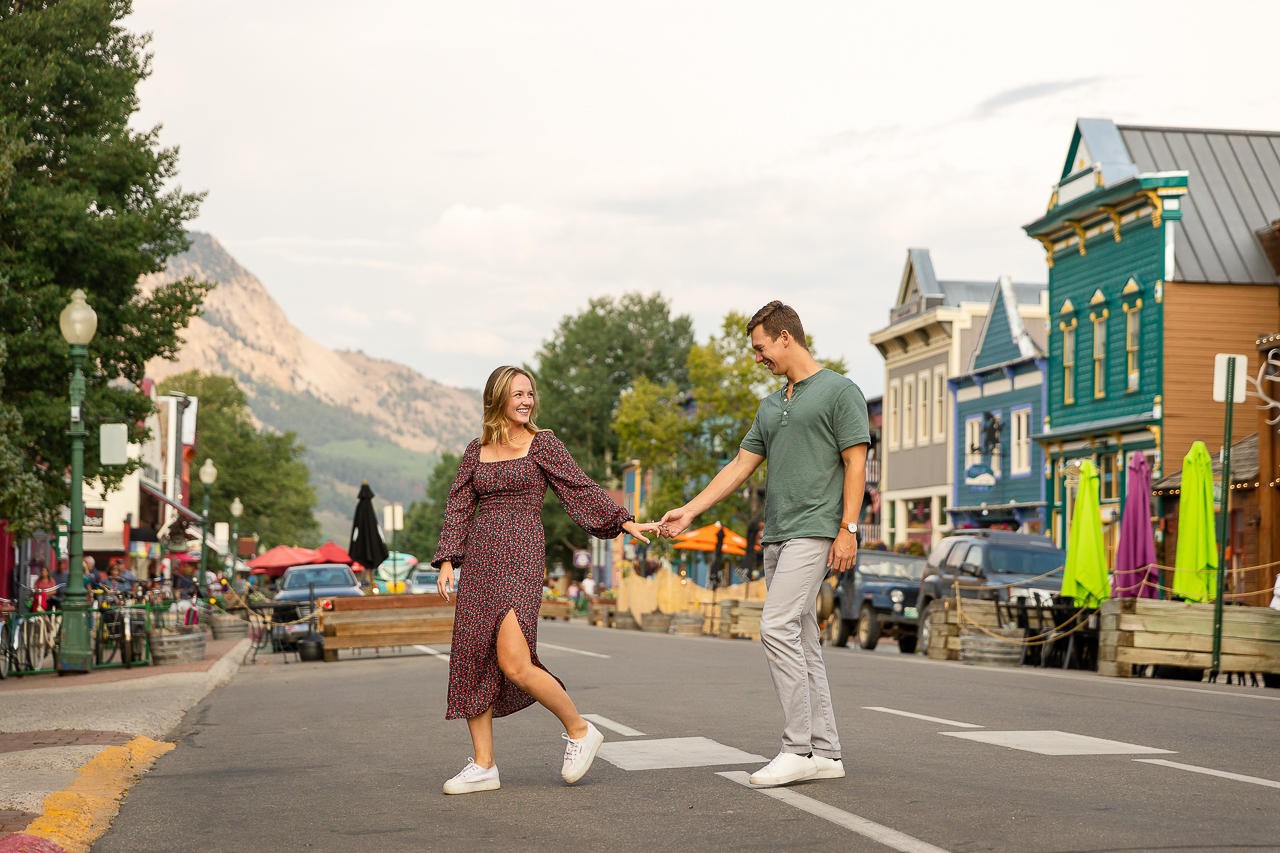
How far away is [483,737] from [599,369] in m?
80.4

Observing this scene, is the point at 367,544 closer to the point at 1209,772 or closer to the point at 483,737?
the point at 483,737

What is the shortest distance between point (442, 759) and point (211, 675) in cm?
1009

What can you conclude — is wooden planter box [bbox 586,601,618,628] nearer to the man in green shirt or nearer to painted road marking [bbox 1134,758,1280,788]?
painted road marking [bbox 1134,758,1280,788]

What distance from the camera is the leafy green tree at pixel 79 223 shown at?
23.3m

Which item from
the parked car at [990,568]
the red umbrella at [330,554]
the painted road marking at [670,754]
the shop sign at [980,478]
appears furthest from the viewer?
the shop sign at [980,478]

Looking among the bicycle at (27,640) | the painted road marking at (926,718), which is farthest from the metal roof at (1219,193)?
the painted road marking at (926,718)

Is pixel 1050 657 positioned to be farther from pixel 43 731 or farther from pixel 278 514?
pixel 278 514

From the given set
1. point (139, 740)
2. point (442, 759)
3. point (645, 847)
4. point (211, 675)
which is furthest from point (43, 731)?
point (211, 675)

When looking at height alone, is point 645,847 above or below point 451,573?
below

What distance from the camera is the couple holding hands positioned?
714 cm

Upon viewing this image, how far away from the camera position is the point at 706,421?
5181 centimetres

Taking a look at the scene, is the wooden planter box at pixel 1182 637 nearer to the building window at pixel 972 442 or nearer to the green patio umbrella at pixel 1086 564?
the green patio umbrella at pixel 1086 564

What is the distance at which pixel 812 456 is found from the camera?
7.24 m

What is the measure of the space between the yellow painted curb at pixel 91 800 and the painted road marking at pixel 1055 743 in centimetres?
468
